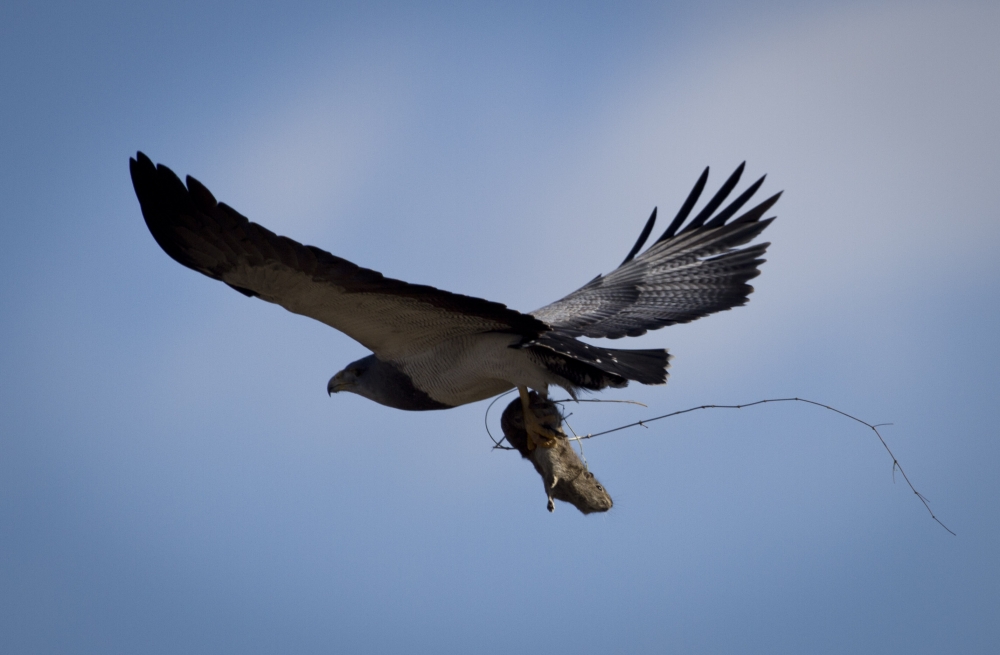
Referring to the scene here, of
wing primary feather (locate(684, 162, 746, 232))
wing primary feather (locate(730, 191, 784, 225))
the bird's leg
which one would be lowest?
the bird's leg

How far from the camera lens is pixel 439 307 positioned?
204 inches

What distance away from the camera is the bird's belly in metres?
5.37

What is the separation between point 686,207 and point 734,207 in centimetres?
47

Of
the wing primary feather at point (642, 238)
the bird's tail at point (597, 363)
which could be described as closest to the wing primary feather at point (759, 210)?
the wing primary feather at point (642, 238)

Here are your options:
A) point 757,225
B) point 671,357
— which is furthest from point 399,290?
point 757,225

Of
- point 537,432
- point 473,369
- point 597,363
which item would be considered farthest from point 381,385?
point 597,363

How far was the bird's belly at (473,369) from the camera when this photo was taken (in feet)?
17.6

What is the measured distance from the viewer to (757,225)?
21.3 ft

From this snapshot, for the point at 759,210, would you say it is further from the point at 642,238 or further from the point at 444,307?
the point at 444,307

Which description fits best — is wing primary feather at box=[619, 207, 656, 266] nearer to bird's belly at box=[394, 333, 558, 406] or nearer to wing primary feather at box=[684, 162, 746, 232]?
wing primary feather at box=[684, 162, 746, 232]

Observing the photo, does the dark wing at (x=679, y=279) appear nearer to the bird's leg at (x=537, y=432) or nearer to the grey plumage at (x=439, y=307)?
the grey plumage at (x=439, y=307)

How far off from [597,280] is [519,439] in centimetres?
252

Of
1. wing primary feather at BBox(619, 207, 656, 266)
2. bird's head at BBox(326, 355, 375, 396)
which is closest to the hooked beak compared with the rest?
bird's head at BBox(326, 355, 375, 396)

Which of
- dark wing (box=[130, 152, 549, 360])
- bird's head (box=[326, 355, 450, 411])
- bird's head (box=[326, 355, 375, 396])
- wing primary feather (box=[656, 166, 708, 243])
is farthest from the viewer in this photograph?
wing primary feather (box=[656, 166, 708, 243])
